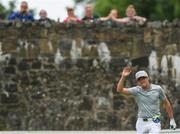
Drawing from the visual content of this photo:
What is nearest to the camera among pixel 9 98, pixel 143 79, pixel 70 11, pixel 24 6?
pixel 143 79

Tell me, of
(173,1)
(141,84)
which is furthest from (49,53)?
(173,1)

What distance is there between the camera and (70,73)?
1972cm

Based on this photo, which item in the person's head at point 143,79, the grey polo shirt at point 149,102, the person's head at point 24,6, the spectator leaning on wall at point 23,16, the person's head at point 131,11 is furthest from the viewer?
the spectator leaning on wall at point 23,16

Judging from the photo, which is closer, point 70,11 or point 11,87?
point 11,87

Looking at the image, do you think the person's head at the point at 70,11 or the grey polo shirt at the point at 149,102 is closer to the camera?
the grey polo shirt at the point at 149,102

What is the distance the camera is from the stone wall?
19656mm

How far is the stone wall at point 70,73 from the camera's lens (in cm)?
1966

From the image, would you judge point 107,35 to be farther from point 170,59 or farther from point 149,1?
point 149,1

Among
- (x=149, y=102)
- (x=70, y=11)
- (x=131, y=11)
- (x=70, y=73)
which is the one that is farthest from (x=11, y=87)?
(x=149, y=102)

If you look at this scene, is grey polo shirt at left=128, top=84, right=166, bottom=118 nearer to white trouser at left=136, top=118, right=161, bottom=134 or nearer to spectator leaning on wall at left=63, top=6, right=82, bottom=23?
white trouser at left=136, top=118, right=161, bottom=134

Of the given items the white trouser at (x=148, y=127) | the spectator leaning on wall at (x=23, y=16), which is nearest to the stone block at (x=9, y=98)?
the spectator leaning on wall at (x=23, y=16)

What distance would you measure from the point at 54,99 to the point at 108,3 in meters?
18.8

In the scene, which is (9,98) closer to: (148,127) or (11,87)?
(11,87)

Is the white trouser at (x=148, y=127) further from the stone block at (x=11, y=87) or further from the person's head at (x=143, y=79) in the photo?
the stone block at (x=11, y=87)
